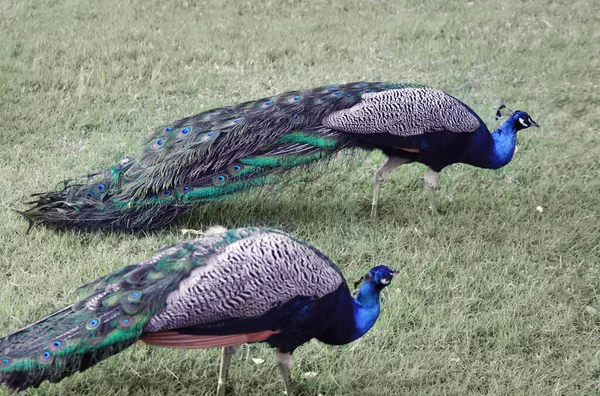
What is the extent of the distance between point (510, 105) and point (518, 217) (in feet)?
5.96

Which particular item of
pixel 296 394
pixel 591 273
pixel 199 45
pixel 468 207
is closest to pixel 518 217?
pixel 468 207

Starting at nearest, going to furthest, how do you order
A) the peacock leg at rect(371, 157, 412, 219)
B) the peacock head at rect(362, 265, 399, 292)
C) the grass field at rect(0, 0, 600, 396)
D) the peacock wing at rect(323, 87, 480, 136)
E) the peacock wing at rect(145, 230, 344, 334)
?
the peacock wing at rect(145, 230, 344, 334)
the peacock head at rect(362, 265, 399, 292)
the grass field at rect(0, 0, 600, 396)
the peacock wing at rect(323, 87, 480, 136)
the peacock leg at rect(371, 157, 412, 219)

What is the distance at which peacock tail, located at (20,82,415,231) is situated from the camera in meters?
3.62

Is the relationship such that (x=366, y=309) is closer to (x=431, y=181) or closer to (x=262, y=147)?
(x=262, y=147)

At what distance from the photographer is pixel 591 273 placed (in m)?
3.64

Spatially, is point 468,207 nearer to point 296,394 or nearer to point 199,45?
point 296,394

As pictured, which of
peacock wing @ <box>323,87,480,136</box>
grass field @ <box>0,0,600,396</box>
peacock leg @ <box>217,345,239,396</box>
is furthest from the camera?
peacock wing @ <box>323,87,480,136</box>

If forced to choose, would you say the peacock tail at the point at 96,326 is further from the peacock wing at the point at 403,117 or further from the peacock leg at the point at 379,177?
the peacock leg at the point at 379,177

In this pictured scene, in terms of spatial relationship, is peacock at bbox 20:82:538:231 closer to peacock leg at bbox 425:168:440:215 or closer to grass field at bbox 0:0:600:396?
peacock leg at bbox 425:168:440:215

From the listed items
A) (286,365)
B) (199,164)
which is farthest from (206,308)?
(199,164)

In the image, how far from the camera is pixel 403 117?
378cm

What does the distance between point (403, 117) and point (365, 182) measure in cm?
79

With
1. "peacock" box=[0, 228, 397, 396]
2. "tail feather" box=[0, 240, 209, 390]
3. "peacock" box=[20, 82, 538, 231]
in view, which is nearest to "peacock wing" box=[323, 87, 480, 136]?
"peacock" box=[20, 82, 538, 231]

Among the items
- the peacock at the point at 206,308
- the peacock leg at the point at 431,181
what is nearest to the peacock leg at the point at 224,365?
the peacock at the point at 206,308
